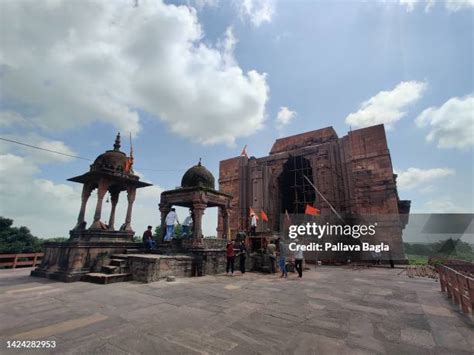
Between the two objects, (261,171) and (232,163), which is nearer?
(261,171)

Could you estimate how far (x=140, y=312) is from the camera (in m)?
4.55

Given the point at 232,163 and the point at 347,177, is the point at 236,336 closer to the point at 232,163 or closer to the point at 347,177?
the point at 347,177

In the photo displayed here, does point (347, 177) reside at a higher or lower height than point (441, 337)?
higher

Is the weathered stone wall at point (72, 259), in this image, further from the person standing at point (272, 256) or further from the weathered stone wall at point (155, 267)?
the person standing at point (272, 256)

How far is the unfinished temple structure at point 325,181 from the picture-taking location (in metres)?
16.7

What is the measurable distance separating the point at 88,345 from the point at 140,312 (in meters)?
1.54

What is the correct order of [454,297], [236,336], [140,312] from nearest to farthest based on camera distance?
1. [236,336]
2. [140,312]
3. [454,297]

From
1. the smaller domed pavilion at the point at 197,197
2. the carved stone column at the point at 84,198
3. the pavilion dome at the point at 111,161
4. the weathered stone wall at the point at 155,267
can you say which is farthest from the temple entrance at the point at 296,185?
the carved stone column at the point at 84,198

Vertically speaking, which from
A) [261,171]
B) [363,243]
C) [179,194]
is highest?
[261,171]

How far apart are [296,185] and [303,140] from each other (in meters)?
4.62

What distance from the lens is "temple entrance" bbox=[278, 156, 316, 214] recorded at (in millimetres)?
21609

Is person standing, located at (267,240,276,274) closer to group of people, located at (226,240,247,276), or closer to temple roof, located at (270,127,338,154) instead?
group of people, located at (226,240,247,276)

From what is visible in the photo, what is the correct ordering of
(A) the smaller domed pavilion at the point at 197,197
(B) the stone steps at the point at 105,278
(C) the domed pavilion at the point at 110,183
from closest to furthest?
(B) the stone steps at the point at 105,278, (C) the domed pavilion at the point at 110,183, (A) the smaller domed pavilion at the point at 197,197

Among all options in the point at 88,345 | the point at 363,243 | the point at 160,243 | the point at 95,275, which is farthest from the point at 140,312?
the point at 363,243
